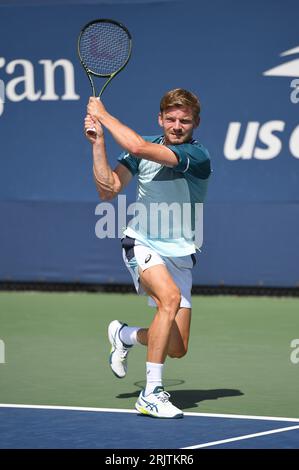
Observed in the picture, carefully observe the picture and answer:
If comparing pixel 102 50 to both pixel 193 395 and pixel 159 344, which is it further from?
pixel 193 395

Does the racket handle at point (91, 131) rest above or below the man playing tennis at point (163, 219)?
above

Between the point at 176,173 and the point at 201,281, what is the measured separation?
5.01 meters

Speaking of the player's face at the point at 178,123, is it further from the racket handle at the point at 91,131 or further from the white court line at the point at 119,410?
the white court line at the point at 119,410

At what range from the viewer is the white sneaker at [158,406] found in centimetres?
599

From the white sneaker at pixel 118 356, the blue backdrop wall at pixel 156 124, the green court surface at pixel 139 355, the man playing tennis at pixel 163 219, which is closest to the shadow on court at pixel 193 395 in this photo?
the green court surface at pixel 139 355

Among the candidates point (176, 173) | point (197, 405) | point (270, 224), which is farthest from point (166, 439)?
point (270, 224)

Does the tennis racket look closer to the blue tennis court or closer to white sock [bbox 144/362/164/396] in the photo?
white sock [bbox 144/362/164/396]

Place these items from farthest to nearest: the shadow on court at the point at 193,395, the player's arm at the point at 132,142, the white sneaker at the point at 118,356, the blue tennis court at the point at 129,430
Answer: the white sneaker at the point at 118,356 → the shadow on court at the point at 193,395 → the player's arm at the point at 132,142 → the blue tennis court at the point at 129,430

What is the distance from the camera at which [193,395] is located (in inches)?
269

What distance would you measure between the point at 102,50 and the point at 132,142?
4.17ft

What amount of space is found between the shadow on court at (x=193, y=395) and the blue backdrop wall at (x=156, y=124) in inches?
165

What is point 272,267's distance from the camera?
1110 centimetres

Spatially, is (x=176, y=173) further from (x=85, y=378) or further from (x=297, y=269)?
(x=297, y=269)

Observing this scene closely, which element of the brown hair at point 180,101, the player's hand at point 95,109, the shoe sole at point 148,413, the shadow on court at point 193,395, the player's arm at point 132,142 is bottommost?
the shoe sole at point 148,413
